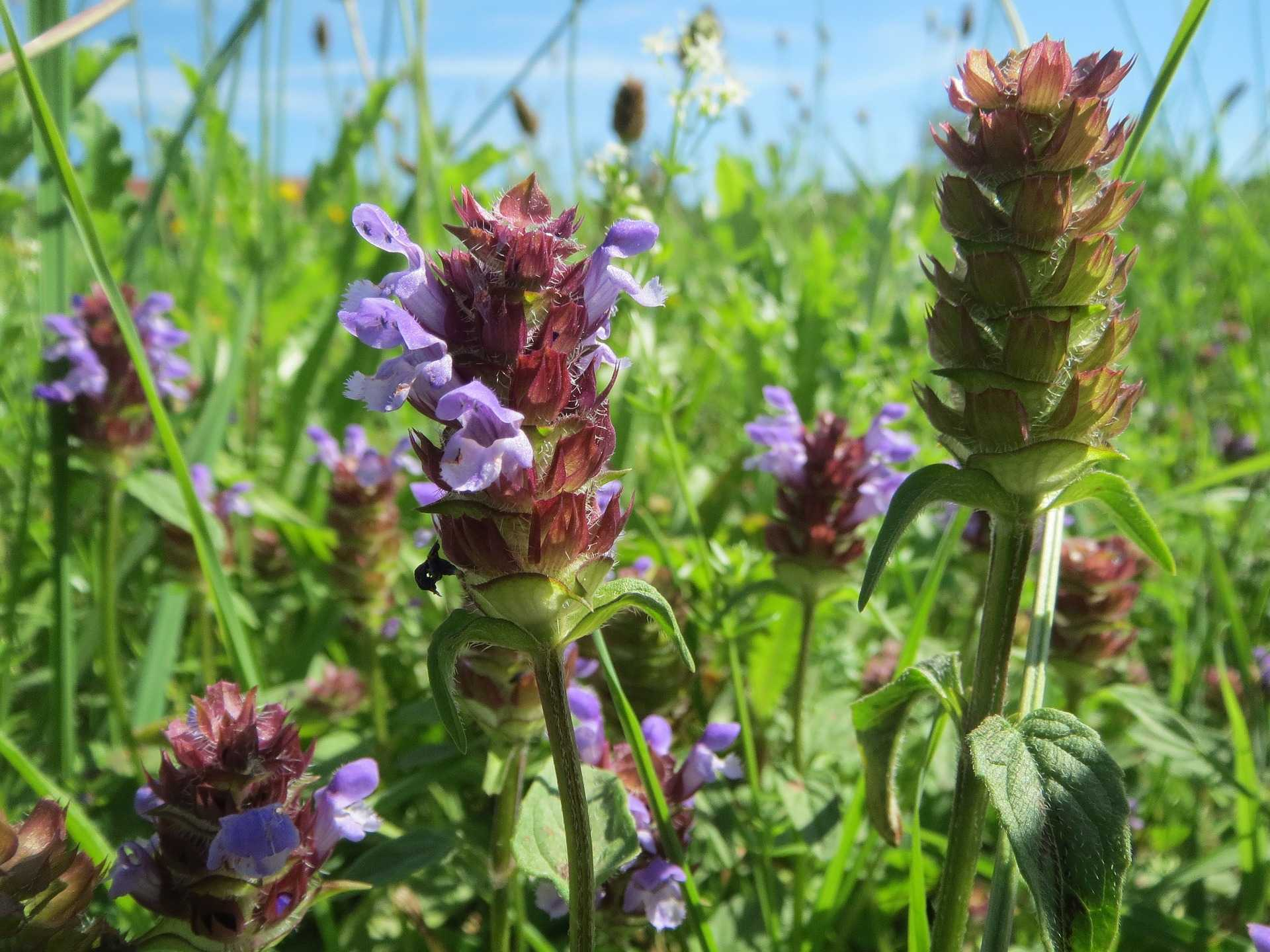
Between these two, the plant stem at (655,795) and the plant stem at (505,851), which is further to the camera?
the plant stem at (505,851)

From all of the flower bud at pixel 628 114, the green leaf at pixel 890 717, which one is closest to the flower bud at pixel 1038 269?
the green leaf at pixel 890 717

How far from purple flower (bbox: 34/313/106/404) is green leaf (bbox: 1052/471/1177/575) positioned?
2.36 m

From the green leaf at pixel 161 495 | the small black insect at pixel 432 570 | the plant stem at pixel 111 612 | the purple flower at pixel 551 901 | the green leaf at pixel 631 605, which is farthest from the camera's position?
the green leaf at pixel 161 495

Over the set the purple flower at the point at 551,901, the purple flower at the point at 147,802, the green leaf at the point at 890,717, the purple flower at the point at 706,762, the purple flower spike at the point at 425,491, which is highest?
the purple flower spike at the point at 425,491

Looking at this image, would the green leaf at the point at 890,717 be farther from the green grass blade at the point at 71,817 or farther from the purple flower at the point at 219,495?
the purple flower at the point at 219,495

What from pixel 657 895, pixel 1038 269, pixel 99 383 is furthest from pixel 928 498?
pixel 99 383

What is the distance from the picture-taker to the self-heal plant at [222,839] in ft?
3.99

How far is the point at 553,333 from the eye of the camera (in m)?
1.11

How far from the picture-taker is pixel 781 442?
230 centimetres

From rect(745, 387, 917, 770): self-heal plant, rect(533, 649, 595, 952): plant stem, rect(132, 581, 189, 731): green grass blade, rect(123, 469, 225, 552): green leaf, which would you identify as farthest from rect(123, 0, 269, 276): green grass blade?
rect(533, 649, 595, 952): plant stem

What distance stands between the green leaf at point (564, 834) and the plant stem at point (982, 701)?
1.38ft

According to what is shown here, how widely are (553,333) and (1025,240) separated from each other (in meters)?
0.59

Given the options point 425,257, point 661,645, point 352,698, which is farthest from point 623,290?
point 352,698

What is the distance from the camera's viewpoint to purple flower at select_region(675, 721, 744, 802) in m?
1.75
